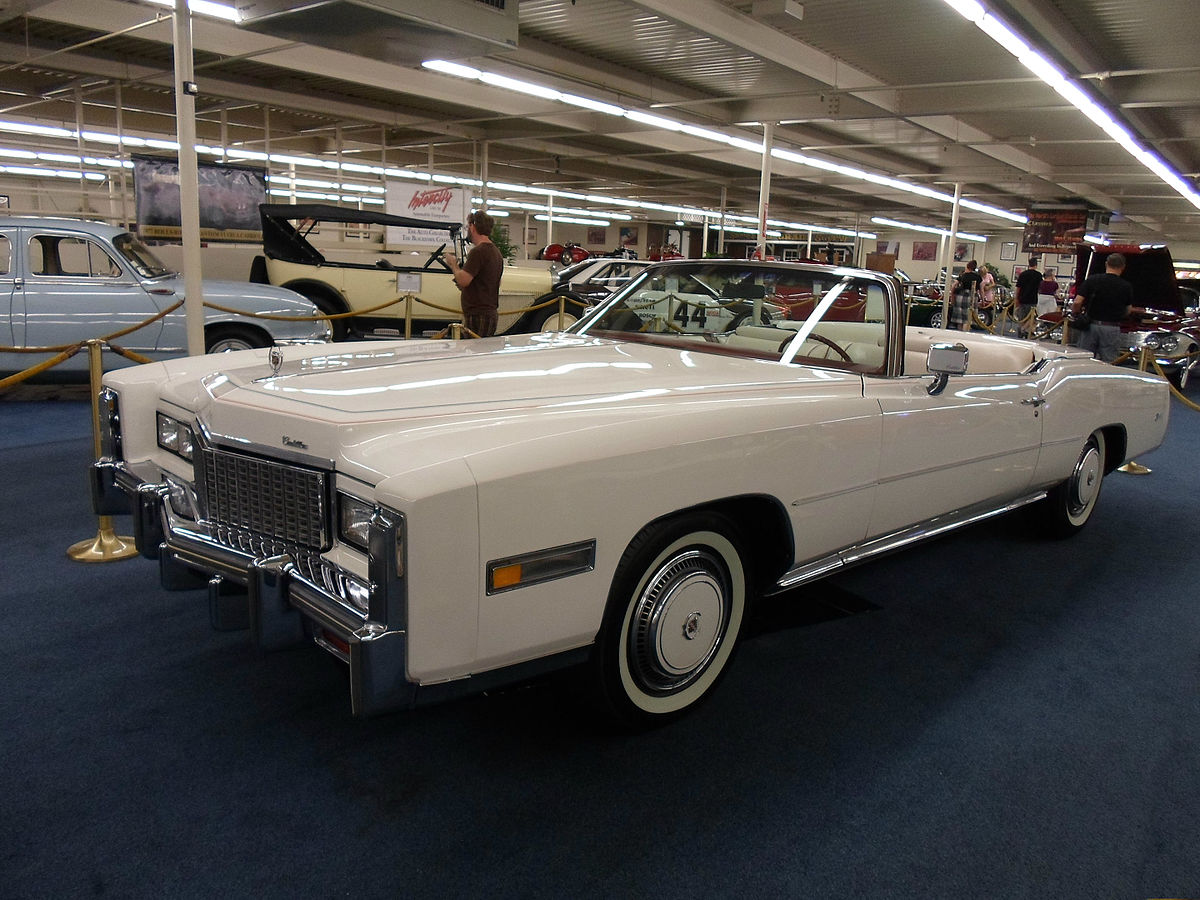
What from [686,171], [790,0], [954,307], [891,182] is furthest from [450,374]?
[686,171]

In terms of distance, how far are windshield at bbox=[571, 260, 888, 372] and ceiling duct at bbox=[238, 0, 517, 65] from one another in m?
3.06

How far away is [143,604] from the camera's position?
333 centimetres

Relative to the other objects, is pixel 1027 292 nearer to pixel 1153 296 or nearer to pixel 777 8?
pixel 1153 296

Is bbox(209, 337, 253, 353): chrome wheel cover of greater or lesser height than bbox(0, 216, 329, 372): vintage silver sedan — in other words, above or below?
below

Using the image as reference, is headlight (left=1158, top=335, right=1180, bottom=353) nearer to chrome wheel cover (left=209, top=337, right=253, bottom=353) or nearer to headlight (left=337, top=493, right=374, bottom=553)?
chrome wheel cover (left=209, top=337, right=253, bottom=353)

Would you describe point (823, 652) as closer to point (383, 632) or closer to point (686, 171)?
point (383, 632)

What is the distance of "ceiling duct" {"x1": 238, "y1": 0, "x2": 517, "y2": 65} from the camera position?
5.42 metres

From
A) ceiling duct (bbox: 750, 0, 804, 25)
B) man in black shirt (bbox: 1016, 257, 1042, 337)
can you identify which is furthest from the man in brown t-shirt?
man in black shirt (bbox: 1016, 257, 1042, 337)

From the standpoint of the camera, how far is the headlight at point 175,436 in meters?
2.75

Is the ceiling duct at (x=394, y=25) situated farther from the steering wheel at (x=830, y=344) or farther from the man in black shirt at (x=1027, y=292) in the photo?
the man in black shirt at (x=1027, y=292)

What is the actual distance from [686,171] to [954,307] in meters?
9.42

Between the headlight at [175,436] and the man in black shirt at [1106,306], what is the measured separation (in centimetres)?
962

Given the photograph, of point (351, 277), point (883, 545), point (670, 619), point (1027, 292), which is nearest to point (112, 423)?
point (670, 619)

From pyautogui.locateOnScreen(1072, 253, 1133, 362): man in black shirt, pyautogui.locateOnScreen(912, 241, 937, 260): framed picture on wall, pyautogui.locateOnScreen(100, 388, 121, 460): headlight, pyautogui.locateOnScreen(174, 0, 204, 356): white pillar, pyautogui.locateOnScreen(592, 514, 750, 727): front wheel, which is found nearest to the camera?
pyautogui.locateOnScreen(592, 514, 750, 727): front wheel
